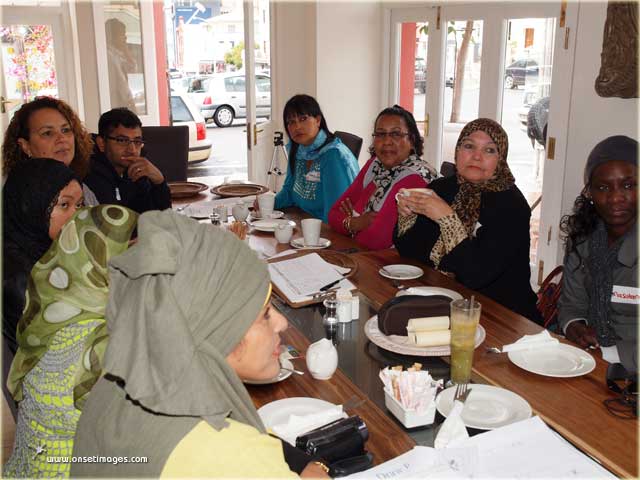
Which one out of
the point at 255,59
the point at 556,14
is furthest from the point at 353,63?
the point at 556,14

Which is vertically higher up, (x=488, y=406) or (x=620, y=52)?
(x=620, y=52)

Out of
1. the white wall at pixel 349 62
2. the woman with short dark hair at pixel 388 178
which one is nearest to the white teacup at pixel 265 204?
the woman with short dark hair at pixel 388 178

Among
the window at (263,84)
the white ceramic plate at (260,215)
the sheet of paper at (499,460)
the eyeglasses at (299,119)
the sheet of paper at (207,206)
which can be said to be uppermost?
the window at (263,84)

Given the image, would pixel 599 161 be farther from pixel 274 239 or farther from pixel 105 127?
pixel 105 127

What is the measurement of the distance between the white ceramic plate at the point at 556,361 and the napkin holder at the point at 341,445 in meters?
0.51

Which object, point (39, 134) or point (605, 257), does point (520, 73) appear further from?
point (39, 134)

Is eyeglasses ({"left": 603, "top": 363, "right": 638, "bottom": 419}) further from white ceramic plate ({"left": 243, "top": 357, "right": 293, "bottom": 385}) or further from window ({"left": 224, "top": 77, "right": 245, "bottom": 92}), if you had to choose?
window ({"left": 224, "top": 77, "right": 245, "bottom": 92})

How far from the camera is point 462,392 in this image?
132 cm

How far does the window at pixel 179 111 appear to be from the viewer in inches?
308

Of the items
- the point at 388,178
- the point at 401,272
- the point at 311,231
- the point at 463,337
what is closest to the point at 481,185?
the point at 401,272

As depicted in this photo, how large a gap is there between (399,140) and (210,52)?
A: 12724 mm

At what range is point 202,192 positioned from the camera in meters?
3.53

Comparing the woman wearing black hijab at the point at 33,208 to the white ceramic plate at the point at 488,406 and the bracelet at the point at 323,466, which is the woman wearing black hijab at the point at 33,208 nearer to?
the bracelet at the point at 323,466

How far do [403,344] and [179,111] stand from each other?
22.7 ft
